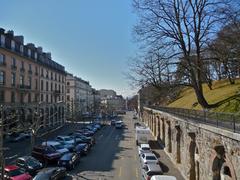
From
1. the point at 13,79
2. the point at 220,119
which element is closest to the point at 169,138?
the point at 220,119

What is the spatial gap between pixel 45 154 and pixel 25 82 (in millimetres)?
29641

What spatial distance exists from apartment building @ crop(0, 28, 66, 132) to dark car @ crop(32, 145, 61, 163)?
305 inches

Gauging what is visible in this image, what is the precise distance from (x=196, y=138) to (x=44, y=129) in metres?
46.8

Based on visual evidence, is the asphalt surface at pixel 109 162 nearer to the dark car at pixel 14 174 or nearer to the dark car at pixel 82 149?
the dark car at pixel 82 149

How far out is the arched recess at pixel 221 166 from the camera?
538 inches

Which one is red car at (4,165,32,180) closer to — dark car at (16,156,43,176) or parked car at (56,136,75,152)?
dark car at (16,156,43,176)

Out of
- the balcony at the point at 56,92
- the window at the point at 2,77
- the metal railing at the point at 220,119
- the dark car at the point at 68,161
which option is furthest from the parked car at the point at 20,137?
the metal railing at the point at 220,119

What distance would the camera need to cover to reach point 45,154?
103 ft

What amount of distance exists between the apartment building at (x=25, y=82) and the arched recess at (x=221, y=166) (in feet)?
91.2

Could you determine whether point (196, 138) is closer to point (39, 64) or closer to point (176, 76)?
point (176, 76)

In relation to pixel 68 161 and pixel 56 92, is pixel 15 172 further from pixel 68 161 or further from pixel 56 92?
pixel 56 92

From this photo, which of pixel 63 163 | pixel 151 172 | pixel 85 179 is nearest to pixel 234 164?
pixel 151 172

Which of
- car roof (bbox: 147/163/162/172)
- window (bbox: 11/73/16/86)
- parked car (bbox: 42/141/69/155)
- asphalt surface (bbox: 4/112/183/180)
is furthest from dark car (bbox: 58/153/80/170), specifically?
window (bbox: 11/73/16/86)

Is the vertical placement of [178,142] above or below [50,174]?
above
